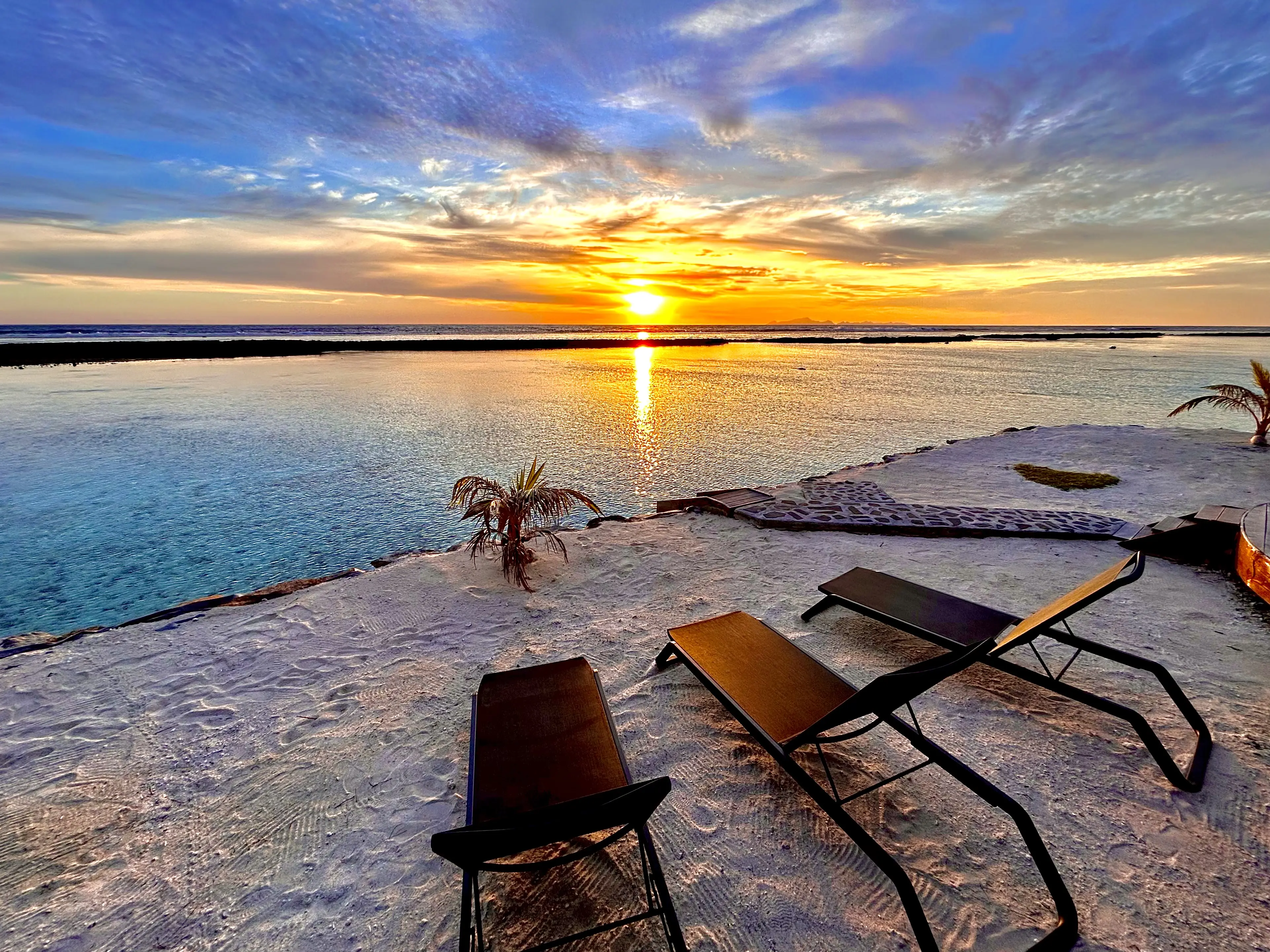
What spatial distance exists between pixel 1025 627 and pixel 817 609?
80.4 inches

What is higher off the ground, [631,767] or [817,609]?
[817,609]

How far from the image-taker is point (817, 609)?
18.2 feet

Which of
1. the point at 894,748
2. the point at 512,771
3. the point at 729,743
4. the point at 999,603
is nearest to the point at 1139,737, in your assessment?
the point at 894,748

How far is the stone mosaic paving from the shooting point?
303 inches

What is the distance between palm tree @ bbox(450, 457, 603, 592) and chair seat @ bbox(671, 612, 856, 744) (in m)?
2.30

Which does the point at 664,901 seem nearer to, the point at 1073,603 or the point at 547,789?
the point at 547,789

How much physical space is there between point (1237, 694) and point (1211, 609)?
1764mm

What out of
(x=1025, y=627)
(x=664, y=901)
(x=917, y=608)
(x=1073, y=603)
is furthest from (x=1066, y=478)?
(x=664, y=901)

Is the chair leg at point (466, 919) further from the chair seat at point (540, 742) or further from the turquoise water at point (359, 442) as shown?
the turquoise water at point (359, 442)

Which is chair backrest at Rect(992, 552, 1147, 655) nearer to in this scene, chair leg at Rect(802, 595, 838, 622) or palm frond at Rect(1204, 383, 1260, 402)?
chair leg at Rect(802, 595, 838, 622)

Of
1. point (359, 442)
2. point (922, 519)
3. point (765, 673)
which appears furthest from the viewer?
point (359, 442)

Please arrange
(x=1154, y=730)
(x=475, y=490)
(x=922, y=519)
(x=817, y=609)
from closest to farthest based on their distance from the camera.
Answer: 1. (x=1154, y=730)
2. (x=817, y=609)
3. (x=475, y=490)
4. (x=922, y=519)

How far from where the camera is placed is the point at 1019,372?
124 feet

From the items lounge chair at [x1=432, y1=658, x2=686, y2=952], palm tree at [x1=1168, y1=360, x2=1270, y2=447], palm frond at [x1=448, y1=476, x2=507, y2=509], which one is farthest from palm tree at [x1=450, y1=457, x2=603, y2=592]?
palm tree at [x1=1168, y1=360, x2=1270, y2=447]
